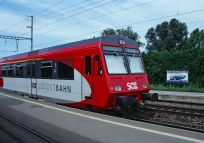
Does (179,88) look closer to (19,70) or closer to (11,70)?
(19,70)

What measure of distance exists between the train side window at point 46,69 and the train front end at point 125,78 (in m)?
4.16

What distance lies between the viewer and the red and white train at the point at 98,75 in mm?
8906

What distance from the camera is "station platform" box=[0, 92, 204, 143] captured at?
601 cm

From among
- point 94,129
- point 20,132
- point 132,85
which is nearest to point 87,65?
point 132,85

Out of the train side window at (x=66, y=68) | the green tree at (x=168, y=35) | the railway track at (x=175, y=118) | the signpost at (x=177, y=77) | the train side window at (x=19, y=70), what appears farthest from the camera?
the green tree at (x=168, y=35)

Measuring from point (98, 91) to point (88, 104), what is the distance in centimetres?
Answer: 94

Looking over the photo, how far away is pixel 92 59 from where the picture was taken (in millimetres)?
9398

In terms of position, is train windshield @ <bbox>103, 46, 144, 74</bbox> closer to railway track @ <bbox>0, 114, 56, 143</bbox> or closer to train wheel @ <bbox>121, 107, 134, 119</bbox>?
train wheel @ <bbox>121, 107, 134, 119</bbox>

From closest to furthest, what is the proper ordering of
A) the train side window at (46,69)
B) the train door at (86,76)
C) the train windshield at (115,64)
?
the train windshield at (115,64) → the train door at (86,76) → the train side window at (46,69)

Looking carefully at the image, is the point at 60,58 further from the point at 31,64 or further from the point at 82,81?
the point at 31,64

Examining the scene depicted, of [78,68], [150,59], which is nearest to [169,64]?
[150,59]

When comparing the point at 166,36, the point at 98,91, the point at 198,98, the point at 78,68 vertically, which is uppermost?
the point at 166,36

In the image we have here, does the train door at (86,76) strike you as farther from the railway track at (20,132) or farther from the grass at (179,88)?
the grass at (179,88)

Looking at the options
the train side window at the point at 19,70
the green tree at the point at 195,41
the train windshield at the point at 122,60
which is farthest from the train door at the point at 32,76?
the green tree at the point at 195,41
